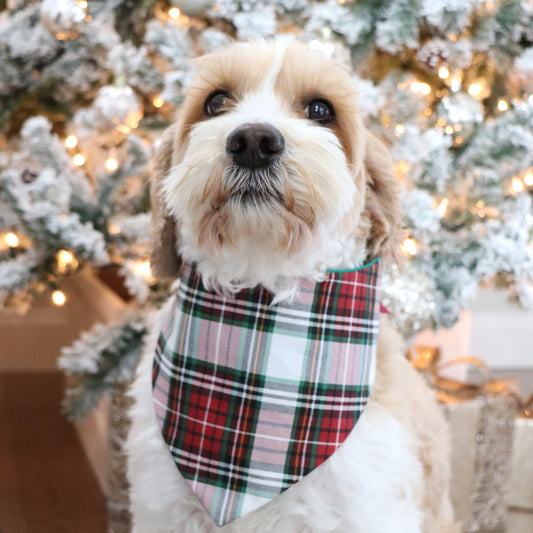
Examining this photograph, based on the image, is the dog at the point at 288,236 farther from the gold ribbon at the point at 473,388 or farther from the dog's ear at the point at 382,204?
the gold ribbon at the point at 473,388

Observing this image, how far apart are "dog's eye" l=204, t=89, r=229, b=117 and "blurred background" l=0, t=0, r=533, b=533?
0.54 meters

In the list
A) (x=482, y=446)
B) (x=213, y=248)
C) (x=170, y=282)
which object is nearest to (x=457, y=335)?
(x=482, y=446)

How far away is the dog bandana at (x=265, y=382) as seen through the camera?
42.8 inches

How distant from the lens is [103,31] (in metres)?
1.82

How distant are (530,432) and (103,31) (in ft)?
5.74

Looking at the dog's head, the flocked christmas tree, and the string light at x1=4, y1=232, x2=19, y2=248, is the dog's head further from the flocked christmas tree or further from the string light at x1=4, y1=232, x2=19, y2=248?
the string light at x1=4, y1=232, x2=19, y2=248

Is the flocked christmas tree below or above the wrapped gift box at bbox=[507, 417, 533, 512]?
above

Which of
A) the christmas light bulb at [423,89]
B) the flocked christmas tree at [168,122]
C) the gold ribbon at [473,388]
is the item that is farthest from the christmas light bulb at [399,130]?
the gold ribbon at [473,388]

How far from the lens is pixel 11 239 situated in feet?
6.12

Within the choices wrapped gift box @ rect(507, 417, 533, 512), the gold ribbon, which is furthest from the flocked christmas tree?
wrapped gift box @ rect(507, 417, 533, 512)

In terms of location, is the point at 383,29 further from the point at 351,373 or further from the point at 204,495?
the point at 204,495

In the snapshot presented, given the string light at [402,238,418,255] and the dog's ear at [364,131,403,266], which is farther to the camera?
the string light at [402,238,418,255]

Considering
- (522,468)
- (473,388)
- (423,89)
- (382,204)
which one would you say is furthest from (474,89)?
(522,468)

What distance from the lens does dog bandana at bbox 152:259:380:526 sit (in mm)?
1087
